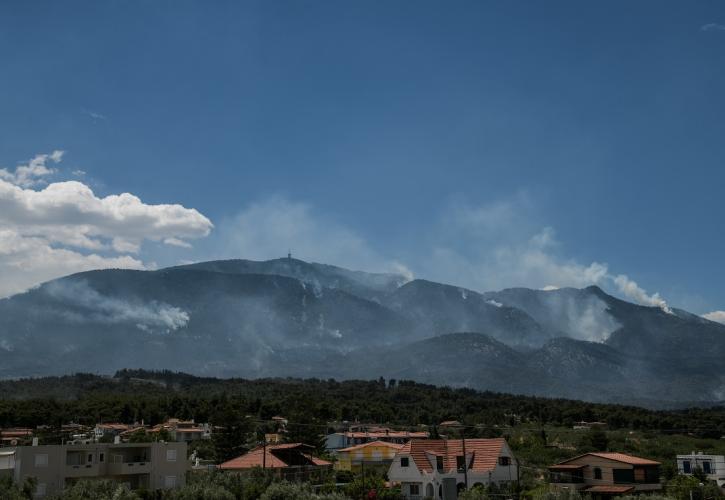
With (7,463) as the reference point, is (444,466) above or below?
below

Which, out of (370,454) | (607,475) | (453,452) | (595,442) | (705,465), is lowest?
(370,454)

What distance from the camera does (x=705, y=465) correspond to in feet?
260

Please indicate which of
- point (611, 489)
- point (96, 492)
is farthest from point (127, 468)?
point (611, 489)

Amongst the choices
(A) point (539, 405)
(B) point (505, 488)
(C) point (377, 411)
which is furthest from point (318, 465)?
(A) point (539, 405)

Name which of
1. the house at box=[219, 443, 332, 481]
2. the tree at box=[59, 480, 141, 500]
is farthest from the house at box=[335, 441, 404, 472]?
the tree at box=[59, 480, 141, 500]

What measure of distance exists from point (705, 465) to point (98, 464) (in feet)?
192

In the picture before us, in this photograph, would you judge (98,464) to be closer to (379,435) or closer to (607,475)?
(607,475)

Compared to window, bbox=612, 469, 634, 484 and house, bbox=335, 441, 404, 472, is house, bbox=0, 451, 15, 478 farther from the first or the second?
window, bbox=612, 469, 634, 484

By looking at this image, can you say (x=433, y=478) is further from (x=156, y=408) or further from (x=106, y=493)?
(x=156, y=408)

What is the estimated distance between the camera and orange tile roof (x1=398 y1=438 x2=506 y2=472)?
69.6 meters

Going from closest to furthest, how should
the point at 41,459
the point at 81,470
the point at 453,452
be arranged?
1. the point at 41,459
2. the point at 81,470
3. the point at 453,452

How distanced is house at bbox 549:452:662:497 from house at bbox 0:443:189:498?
32.1 metres

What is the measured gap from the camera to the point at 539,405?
180 m

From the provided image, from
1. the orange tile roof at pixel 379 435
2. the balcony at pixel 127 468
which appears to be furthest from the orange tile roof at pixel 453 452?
the orange tile roof at pixel 379 435
